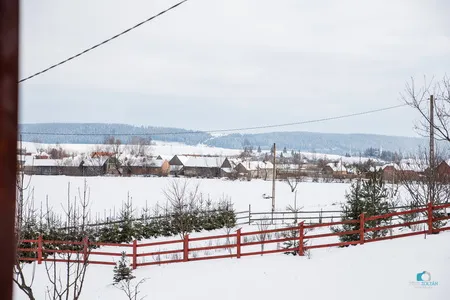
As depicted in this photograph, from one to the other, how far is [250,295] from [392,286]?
3.28 metres

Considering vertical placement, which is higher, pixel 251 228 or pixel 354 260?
pixel 354 260

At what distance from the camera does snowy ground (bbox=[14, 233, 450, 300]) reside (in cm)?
905

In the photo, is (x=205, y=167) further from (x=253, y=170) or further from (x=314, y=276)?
(x=314, y=276)

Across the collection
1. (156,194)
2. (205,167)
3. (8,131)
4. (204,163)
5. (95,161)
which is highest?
(8,131)

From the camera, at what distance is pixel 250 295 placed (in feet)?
31.7

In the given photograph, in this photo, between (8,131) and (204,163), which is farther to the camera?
(204,163)

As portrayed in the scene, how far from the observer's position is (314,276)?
10.4 metres

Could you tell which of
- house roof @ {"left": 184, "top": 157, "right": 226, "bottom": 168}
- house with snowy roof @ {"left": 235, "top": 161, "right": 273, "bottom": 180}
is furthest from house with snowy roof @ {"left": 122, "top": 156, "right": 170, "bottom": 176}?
house with snowy roof @ {"left": 235, "top": 161, "right": 273, "bottom": 180}

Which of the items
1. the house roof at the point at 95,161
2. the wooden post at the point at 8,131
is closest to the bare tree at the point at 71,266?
the wooden post at the point at 8,131

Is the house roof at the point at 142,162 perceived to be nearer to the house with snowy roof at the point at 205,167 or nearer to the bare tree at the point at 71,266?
the house with snowy roof at the point at 205,167

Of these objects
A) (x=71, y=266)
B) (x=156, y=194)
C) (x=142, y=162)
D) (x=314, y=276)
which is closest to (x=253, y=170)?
(x=142, y=162)

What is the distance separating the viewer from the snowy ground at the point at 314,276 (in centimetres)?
905

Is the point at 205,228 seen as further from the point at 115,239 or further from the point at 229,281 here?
the point at 229,281

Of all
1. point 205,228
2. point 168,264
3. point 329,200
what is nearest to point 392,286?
point 168,264
